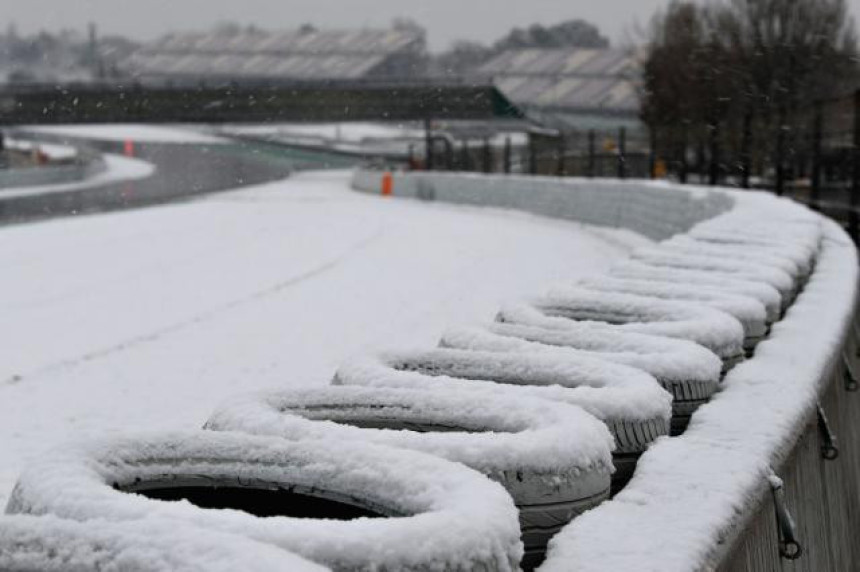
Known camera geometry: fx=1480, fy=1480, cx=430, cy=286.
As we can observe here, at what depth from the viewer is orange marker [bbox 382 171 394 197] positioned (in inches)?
1784

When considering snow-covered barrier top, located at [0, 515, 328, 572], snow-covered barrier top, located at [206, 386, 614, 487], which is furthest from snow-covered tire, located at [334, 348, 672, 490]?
snow-covered barrier top, located at [0, 515, 328, 572]

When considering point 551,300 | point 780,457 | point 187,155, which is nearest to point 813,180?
point 551,300

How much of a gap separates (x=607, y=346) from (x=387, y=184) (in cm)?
4162

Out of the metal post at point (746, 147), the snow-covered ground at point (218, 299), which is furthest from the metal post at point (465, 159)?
the metal post at point (746, 147)

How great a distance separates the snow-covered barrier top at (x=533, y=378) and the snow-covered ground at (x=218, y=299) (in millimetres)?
676

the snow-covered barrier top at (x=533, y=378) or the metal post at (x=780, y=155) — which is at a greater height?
the snow-covered barrier top at (x=533, y=378)

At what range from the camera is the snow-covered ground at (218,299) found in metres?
9.62

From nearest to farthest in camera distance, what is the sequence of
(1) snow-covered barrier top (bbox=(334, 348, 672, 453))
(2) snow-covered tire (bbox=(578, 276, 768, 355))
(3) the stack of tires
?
(3) the stack of tires → (1) snow-covered barrier top (bbox=(334, 348, 672, 453)) → (2) snow-covered tire (bbox=(578, 276, 768, 355))

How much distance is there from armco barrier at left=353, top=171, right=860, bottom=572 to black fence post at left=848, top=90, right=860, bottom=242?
7.00 meters

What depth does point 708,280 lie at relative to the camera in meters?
5.77

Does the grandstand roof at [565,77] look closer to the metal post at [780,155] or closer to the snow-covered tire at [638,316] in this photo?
the metal post at [780,155]

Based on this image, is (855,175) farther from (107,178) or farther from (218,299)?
(107,178)

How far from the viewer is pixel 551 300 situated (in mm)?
5125

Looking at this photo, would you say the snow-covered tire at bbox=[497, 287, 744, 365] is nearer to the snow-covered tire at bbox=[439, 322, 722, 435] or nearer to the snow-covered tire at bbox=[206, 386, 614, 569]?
the snow-covered tire at bbox=[439, 322, 722, 435]
